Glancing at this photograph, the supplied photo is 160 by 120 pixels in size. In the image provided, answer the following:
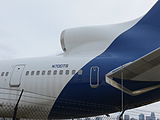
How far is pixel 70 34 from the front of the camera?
1134 centimetres

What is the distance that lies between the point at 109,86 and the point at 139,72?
1.58 meters

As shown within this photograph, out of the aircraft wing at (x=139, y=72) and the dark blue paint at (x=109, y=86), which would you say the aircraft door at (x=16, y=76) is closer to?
the dark blue paint at (x=109, y=86)

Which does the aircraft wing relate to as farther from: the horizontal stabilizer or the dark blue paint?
the dark blue paint

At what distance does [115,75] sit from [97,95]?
5.19 ft

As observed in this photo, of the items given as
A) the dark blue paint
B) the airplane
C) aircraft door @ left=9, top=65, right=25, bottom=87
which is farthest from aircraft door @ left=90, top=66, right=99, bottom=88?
aircraft door @ left=9, top=65, right=25, bottom=87

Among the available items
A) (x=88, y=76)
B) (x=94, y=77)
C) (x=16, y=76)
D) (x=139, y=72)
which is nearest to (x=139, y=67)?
Result: (x=139, y=72)

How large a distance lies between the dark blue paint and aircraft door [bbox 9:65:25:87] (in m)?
2.01

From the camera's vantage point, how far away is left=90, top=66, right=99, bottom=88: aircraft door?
9484mm

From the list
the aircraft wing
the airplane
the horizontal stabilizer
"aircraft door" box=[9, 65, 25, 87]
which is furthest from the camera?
"aircraft door" box=[9, 65, 25, 87]

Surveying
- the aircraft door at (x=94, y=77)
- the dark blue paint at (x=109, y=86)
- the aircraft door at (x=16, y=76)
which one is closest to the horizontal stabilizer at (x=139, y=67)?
the dark blue paint at (x=109, y=86)

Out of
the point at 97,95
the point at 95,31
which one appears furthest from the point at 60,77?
the point at 95,31

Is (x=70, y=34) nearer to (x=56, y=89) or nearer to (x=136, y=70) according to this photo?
(x=56, y=89)

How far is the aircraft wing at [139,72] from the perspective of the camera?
6.96 metres

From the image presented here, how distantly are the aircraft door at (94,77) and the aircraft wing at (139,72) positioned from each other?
937 mm
